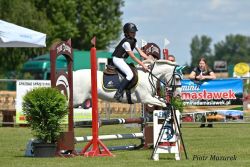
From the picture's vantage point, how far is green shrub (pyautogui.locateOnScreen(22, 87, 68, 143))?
41.6ft

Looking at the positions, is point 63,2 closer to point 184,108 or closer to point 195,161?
point 184,108

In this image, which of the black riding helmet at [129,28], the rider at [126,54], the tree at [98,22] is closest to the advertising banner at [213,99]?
the rider at [126,54]

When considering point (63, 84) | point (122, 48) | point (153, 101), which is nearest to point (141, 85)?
point (153, 101)

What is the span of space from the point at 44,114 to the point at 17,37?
23.2ft

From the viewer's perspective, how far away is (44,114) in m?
12.7

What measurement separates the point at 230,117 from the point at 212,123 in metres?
0.74

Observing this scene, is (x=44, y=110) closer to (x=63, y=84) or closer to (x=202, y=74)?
(x=63, y=84)

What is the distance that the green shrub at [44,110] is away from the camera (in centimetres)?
1268

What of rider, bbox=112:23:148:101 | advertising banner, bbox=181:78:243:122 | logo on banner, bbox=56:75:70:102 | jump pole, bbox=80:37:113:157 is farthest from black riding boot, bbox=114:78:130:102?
advertising banner, bbox=181:78:243:122

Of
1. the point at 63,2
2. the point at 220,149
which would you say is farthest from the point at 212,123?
the point at 63,2

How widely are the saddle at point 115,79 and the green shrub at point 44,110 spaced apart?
231cm

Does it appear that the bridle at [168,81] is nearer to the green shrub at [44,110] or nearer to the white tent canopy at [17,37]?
the green shrub at [44,110]

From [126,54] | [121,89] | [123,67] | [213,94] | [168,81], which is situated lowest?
[121,89]

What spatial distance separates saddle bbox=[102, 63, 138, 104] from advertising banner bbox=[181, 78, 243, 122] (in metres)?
8.03
